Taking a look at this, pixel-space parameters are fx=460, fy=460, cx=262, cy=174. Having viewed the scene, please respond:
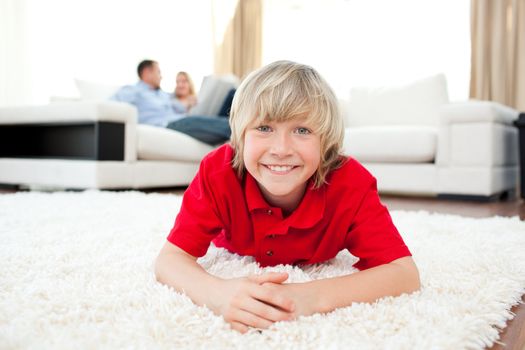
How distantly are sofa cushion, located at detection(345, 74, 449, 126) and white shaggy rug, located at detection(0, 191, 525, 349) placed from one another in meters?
2.31

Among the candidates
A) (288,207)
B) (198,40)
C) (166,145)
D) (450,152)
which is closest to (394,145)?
(450,152)

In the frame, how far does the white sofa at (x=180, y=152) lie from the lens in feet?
9.21

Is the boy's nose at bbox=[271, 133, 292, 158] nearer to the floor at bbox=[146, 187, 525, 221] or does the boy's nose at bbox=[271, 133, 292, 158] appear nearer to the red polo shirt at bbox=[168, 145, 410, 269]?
the red polo shirt at bbox=[168, 145, 410, 269]

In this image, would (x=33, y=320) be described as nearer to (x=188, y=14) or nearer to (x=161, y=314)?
(x=161, y=314)

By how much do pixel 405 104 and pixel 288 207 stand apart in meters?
3.01

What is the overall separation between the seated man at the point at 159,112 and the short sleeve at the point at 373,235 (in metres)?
2.80

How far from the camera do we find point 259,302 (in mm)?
663

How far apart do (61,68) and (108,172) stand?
204 centimetres

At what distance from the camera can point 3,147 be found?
3250 millimetres

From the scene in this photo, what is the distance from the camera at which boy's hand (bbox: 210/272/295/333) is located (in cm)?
65

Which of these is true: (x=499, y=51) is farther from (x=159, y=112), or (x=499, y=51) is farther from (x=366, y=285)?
(x=366, y=285)

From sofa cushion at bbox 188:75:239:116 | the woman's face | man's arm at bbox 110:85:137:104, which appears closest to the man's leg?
sofa cushion at bbox 188:75:239:116

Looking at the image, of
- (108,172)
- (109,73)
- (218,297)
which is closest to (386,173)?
(108,172)

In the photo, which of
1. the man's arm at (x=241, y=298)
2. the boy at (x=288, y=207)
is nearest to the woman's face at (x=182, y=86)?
the boy at (x=288, y=207)
